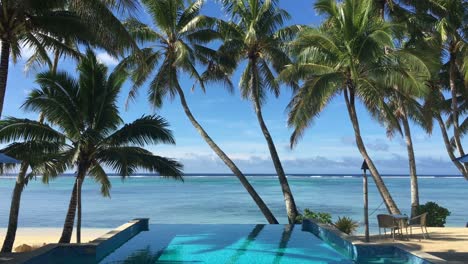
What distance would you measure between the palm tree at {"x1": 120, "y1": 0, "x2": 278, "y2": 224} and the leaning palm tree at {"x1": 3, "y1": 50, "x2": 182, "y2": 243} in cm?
435

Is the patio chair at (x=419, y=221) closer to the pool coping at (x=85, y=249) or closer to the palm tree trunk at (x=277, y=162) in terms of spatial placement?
the palm tree trunk at (x=277, y=162)

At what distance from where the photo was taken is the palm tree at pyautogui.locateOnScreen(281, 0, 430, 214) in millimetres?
13031

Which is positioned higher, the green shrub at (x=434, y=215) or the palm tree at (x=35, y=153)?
the palm tree at (x=35, y=153)

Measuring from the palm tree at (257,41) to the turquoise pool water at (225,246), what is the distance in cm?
282

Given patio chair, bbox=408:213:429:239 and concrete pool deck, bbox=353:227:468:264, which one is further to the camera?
patio chair, bbox=408:213:429:239

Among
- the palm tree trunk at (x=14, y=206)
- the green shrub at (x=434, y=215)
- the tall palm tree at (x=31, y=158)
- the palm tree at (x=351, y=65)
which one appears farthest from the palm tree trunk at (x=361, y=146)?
the palm tree trunk at (x=14, y=206)

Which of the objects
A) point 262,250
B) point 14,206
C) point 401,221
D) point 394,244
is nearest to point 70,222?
point 14,206

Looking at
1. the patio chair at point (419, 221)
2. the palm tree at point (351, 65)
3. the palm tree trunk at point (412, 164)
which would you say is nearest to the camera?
the patio chair at point (419, 221)

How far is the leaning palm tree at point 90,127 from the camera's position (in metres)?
10.9

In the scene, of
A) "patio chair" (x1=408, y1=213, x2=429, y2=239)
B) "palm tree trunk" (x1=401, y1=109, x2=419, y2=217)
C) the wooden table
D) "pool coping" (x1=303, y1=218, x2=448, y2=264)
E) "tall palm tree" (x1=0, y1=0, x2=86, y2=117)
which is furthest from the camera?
"palm tree trunk" (x1=401, y1=109, x2=419, y2=217)

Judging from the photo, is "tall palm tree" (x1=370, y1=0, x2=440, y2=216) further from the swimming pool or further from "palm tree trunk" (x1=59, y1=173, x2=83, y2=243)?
"palm tree trunk" (x1=59, y1=173, x2=83, y2=243)

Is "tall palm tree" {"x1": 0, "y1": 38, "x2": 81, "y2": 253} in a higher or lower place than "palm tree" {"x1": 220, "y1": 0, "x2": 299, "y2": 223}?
lower

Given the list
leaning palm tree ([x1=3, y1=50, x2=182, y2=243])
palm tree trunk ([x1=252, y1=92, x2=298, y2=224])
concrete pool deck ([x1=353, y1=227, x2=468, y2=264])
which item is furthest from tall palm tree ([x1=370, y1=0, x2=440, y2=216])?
leaning palm tree ([x1=3, y1=50, x2=182, y2=243])

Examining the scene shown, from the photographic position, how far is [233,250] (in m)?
10.8
